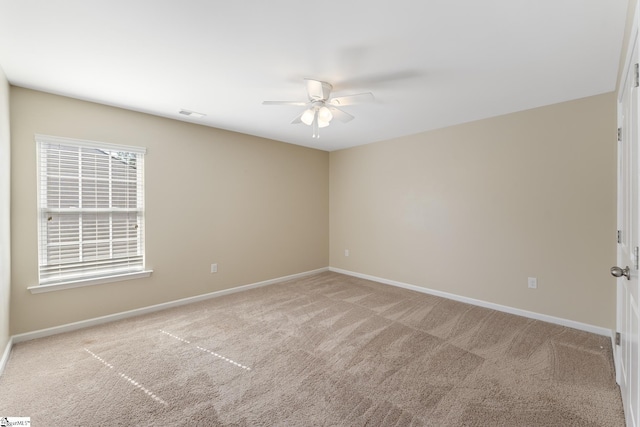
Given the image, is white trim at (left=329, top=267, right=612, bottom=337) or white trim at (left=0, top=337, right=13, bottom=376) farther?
white trim at (left=329, top=267, right=612, bottom=337)

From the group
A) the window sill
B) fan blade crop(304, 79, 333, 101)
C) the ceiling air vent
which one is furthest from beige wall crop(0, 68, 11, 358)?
fan blade crop(304, 79, 333, 101)

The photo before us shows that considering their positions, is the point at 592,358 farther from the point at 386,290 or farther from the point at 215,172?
the point at 215,172

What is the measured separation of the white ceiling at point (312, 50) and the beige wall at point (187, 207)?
36 cm

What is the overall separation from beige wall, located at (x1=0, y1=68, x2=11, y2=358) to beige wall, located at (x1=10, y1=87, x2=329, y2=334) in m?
0.13

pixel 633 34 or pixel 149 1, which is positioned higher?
pixel 149 1

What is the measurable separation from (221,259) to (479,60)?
378cm

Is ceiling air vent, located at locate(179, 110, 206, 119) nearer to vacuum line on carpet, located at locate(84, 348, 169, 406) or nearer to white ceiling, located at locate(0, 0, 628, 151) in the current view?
white ceiling, located at locate(0, 0, 628, 151)

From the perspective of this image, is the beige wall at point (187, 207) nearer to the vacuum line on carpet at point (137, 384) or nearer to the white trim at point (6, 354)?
the white trim at point (6, 354)

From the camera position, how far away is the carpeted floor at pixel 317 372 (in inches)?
69.6

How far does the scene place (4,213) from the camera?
7.77 feet

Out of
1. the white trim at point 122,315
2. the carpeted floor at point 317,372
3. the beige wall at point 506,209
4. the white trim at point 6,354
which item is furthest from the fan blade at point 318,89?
the white trim at point 6,354

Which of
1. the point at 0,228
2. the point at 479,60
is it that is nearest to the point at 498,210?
the point at 479,60

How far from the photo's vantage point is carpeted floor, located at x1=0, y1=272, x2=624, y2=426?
1.77 m

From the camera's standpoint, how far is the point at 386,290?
430 cm
